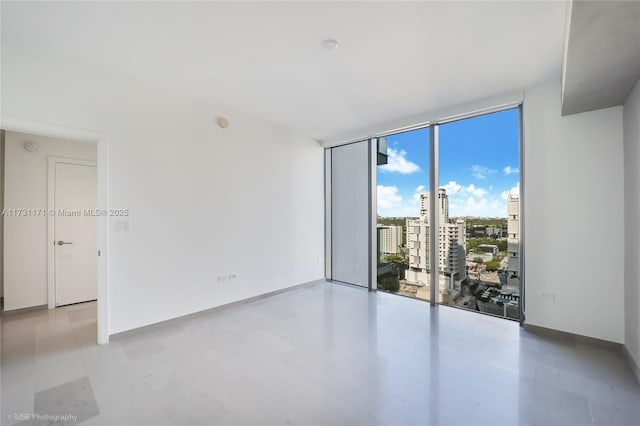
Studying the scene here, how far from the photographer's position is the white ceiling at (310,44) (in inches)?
75.7

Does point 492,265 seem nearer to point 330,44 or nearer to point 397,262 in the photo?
point 397,262

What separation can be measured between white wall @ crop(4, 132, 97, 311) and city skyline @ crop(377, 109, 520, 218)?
204 inches

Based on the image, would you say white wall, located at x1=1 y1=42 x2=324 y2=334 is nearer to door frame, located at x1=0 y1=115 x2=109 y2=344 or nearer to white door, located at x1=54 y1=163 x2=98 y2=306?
door frame, located at x1=0 y1=115 x2=109 y2=344

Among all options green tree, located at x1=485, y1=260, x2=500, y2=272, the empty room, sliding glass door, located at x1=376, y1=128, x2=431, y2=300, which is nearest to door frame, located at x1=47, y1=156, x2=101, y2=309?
the empty room

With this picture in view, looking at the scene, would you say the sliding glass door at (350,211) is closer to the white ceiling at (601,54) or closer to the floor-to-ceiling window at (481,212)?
the floor-to-ceiling window at (481,212)

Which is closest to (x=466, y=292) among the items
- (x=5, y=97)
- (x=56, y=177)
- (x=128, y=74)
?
(x=128, y=74)

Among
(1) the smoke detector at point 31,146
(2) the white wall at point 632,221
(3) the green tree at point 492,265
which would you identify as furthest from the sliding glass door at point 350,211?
(1) the smoke detector at point 31,146

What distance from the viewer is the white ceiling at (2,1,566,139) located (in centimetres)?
192

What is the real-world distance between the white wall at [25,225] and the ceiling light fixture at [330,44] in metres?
4.17

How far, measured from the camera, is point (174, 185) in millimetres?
3277

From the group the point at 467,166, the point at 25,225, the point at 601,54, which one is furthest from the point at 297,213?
the point at 601,54

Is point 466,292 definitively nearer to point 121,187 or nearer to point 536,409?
point 536,409

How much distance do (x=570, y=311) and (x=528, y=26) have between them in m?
2.75

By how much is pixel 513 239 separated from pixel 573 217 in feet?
2.03
